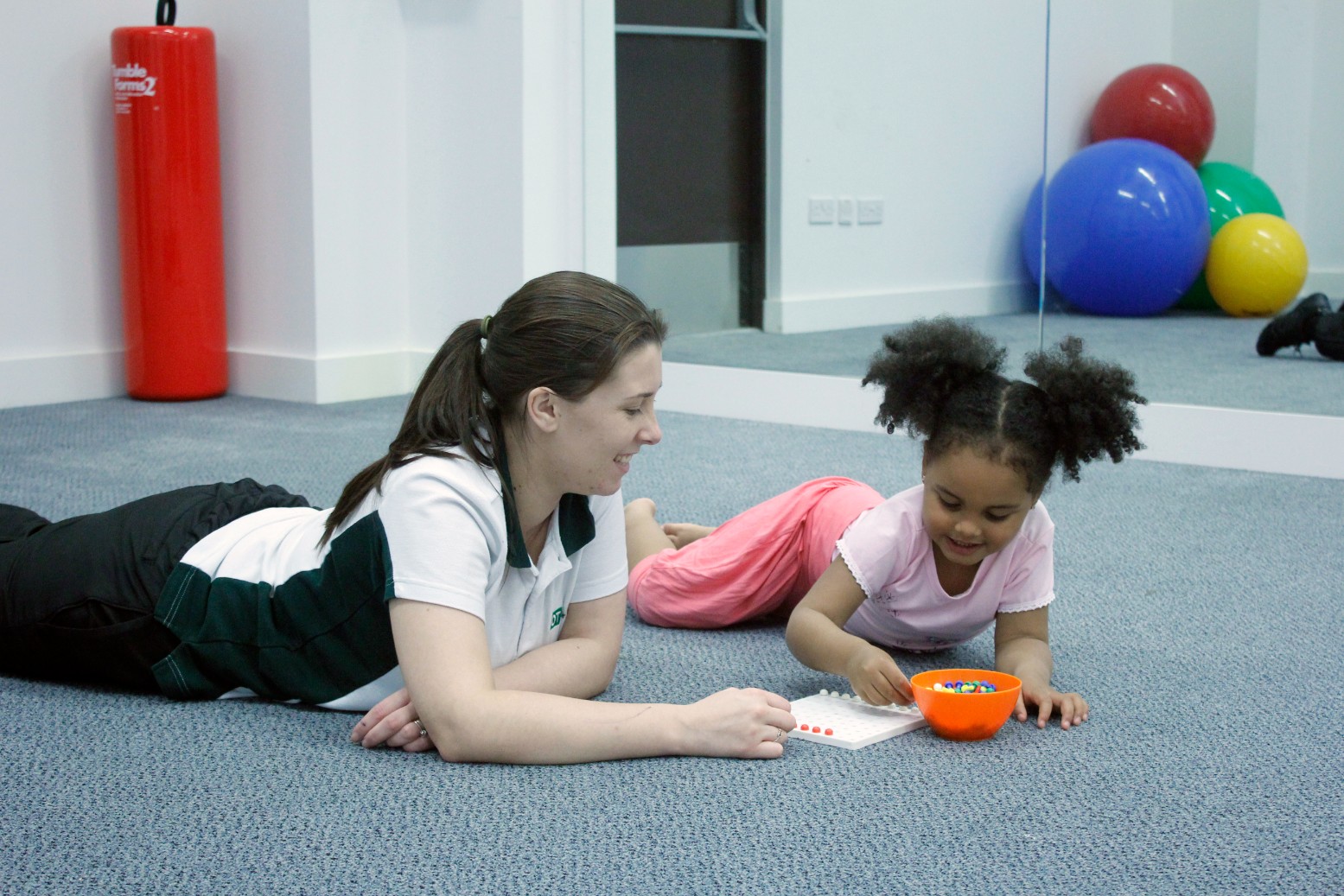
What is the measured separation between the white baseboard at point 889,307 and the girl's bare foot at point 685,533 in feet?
4.78

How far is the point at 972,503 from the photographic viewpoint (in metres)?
1.38

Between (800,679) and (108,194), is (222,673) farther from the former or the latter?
(108,194)

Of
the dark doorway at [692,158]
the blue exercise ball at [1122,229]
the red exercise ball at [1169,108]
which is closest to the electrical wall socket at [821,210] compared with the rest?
the dark doorway at [692,158]

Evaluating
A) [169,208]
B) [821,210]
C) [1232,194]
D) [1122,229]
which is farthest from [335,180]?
[1232,194]

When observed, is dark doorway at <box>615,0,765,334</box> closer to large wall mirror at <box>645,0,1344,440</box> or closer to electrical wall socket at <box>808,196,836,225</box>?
large wall mirror at <box>645,0,1344,440</box>

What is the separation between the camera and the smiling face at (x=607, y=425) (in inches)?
49.8

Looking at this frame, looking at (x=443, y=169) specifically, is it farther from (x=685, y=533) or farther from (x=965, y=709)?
(x=965, y=709)

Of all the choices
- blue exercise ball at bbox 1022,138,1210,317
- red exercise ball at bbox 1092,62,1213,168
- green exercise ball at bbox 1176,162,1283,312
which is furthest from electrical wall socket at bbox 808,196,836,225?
green exercise ball at bbox 1176,162,1283,312

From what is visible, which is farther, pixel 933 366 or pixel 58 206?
pixel 58 206

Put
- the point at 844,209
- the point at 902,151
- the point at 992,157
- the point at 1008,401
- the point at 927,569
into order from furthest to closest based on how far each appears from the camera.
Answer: the point at 844,209, the point at 902,151, the point at 992,157, the point at 927,569, the point at 1008,401

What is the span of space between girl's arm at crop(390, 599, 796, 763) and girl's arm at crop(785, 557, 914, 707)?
→ 119mm

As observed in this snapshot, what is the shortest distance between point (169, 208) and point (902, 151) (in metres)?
1.89

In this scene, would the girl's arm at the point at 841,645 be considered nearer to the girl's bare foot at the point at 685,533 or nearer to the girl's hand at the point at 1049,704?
the girl's hand at the point at 1049,704

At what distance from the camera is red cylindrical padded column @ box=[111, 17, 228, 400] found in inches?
136
